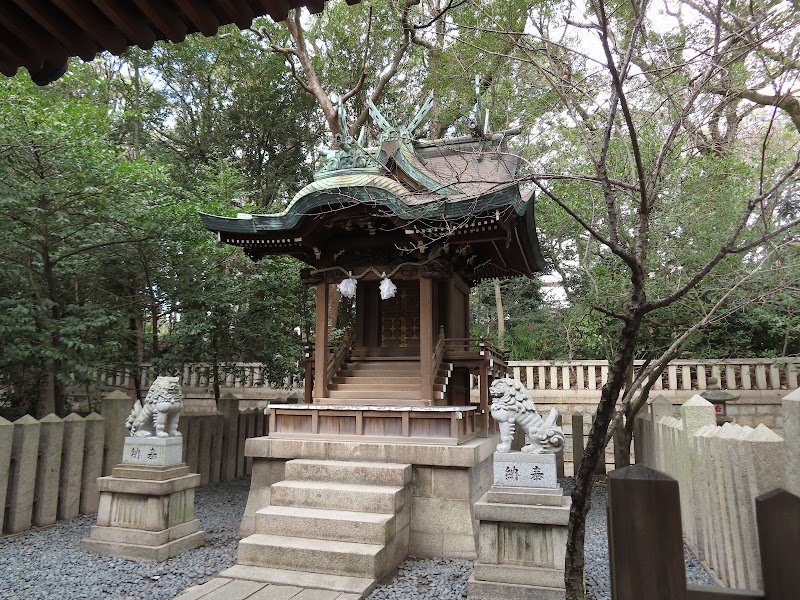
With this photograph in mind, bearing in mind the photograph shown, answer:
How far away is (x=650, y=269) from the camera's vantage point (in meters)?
8.44

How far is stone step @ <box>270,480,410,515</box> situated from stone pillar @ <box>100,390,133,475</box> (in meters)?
3.12

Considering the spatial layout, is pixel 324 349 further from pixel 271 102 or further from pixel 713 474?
pixel 271 102

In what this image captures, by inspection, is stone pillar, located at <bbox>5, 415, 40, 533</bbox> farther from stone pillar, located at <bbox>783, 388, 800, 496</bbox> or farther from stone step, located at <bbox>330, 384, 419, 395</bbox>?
stone pillar, located at <bbox>783, 388, 800, 496</bbox>

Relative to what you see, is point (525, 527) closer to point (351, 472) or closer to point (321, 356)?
point (351, 472)

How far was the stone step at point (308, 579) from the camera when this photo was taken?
15.6ft

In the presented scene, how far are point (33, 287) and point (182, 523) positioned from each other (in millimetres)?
4796

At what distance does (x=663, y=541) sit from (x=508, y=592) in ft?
13.0

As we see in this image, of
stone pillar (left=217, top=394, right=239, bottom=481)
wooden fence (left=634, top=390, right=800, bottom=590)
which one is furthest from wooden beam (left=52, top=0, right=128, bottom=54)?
stone pillar (left=217, top=394, right=239, bottom=481)

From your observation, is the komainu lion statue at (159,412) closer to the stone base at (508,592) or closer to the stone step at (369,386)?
the stone step at (369,386)

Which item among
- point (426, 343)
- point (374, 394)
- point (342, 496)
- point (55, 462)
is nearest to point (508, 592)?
point (342, 496)

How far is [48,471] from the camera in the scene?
6758mm

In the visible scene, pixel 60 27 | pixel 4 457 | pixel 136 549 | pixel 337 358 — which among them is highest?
pixel 60 27

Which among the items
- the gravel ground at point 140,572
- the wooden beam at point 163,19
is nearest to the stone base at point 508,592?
the gravel ground at point 140,572

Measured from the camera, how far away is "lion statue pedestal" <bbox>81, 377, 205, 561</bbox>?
5.93 metres
